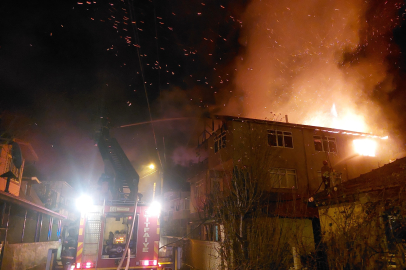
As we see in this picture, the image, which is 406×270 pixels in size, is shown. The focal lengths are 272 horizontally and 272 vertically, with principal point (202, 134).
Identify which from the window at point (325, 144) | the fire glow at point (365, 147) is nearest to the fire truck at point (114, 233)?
the window at point (325, 144)

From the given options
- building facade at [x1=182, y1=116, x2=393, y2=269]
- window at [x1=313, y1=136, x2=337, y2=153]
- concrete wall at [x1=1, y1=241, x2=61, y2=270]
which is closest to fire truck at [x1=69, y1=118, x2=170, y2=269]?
concrete wall at [x1=1, y1=241, x2=61, y2=270]

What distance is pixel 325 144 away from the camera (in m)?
23.1

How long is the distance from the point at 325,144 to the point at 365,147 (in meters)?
4.31

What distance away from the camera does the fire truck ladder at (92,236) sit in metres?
9.31

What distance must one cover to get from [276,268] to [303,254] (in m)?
1.10

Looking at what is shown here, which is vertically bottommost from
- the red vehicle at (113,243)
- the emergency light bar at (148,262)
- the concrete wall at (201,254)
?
the concrete wall at (201,254)

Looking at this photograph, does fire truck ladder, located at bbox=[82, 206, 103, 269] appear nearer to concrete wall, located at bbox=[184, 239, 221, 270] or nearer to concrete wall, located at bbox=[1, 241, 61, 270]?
concrete wall, located at bbox=[1, 241, 61, 270]

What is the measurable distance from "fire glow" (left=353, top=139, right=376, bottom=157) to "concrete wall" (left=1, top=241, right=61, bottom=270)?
24.0m

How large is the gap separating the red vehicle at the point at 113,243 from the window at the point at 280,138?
1374 centimetres

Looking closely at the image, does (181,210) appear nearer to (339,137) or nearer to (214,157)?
(214,157)

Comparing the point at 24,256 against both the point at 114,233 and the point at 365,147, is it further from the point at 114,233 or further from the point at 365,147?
the point at 365,147

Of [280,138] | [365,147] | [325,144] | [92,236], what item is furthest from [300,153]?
[92,236]

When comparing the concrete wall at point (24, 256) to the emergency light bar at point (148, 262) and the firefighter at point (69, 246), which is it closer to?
the firefighter at point (69, 246)

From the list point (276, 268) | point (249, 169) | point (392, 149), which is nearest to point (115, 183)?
point (249, 169)
